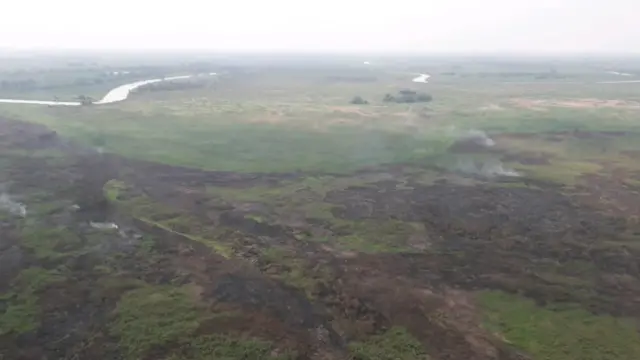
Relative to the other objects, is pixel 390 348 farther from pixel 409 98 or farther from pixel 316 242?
pixel 409 98

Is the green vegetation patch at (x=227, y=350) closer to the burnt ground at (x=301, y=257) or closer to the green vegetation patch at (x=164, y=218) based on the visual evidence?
the burnt ground at (x=301, y=257)

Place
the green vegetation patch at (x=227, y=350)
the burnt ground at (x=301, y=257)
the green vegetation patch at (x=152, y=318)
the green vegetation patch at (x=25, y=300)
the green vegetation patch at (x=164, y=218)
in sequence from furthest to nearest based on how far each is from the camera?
the green vegetation patch at (x=164, y=218), the burnt ground at (x=301, y=257), the green vegetation patch at (x=25, y=300), the green vegetation patch at (x=152, y=318), the green vegetation patch at (x=227, y=350)

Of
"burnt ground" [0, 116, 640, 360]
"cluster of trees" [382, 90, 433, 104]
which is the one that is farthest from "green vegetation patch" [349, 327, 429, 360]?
"cluster of trees" [382, 90, 433, 104]

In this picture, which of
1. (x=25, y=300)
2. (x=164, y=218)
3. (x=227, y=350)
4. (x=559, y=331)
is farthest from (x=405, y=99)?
(x=227, y=350)

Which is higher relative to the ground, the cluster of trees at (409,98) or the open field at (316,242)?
the cluster of trees at (409,98)

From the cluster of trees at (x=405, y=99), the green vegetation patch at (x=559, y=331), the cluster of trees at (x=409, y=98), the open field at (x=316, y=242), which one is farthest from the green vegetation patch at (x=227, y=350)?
the cluster of trees at (x=409, y=98)

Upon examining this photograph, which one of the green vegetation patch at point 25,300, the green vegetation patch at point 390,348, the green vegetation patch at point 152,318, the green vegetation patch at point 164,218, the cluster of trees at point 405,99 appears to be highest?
the cluster of trees at point 405,99

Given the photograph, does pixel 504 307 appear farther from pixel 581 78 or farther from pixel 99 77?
pixel 581 78
